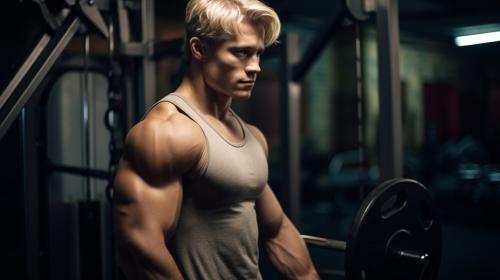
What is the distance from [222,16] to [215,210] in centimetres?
34

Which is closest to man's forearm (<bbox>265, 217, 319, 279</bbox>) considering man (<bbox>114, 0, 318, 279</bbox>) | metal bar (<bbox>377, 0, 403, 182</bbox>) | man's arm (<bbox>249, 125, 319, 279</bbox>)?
man's arm (<bbox>249, 125, 319, 279</bbox>)

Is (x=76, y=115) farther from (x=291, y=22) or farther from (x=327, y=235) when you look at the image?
(x=291, y=22)

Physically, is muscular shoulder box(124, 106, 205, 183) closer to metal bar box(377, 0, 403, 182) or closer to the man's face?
the man's face

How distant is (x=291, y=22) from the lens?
6043 millimetres

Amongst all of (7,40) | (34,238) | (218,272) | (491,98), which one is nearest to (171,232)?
(218,272)

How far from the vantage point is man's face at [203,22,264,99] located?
0.92 meters

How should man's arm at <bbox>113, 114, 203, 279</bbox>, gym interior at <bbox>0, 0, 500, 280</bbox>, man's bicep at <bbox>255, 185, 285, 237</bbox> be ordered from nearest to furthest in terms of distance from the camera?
1. man's arm at <bbox>113, 114, 203, 279</bbox>
2. man's bicep at <bbox>255, 185, 285, 237</bbox>
3. gym interior at <bbox>0, 0, 500, 280</bbox>

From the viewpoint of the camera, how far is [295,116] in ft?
5.23

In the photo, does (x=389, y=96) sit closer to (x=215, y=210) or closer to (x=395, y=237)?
(x=395, y=237)

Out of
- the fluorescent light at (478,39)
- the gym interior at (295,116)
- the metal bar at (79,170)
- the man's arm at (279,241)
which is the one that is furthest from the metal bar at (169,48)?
the fluorescent light at (478,39)

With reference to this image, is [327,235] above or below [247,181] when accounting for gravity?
below

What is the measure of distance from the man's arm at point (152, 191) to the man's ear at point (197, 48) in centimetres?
14

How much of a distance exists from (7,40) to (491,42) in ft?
14.8

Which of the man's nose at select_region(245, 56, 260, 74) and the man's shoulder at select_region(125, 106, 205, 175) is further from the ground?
the man's nose at select_region(245, 56, 260, 74)
